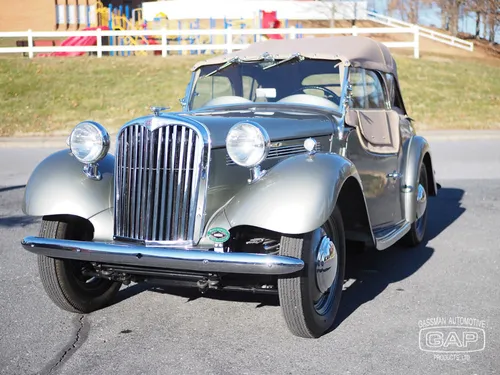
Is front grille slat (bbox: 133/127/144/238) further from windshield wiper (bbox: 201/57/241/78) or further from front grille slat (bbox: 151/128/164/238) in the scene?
windshield wiper (bbox: 201/57/241/78)

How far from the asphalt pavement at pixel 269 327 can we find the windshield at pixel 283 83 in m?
1.48

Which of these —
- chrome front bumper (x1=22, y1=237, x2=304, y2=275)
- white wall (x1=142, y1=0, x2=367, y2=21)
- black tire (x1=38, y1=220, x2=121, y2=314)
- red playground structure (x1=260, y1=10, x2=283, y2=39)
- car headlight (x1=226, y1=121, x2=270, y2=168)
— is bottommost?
black tire (x1=38, y1=220, x2=121, y2=314)

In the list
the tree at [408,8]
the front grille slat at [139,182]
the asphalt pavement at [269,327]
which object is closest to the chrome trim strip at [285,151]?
the front grille slat at [139,182]

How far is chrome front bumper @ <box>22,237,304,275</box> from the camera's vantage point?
12.1 ft

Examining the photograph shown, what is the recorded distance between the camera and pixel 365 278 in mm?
5473

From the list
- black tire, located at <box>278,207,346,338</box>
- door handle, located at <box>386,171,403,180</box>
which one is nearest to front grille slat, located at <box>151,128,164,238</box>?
black tire, located at <box>278,207,346,338</box>

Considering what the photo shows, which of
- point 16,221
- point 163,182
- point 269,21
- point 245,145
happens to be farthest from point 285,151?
point 269,21

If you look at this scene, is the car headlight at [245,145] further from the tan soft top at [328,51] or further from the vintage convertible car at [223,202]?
the tan soft top at [328,51]

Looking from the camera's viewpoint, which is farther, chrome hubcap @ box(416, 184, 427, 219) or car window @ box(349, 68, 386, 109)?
chrome hubcap @ box(416, 184, 427, 219)

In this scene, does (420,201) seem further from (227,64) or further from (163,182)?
(163,182)

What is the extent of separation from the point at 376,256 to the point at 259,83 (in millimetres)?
1915

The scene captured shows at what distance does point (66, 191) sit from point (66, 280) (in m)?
0.57

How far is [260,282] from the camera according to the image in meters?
4.14

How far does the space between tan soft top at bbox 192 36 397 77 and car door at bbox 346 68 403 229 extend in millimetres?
99
